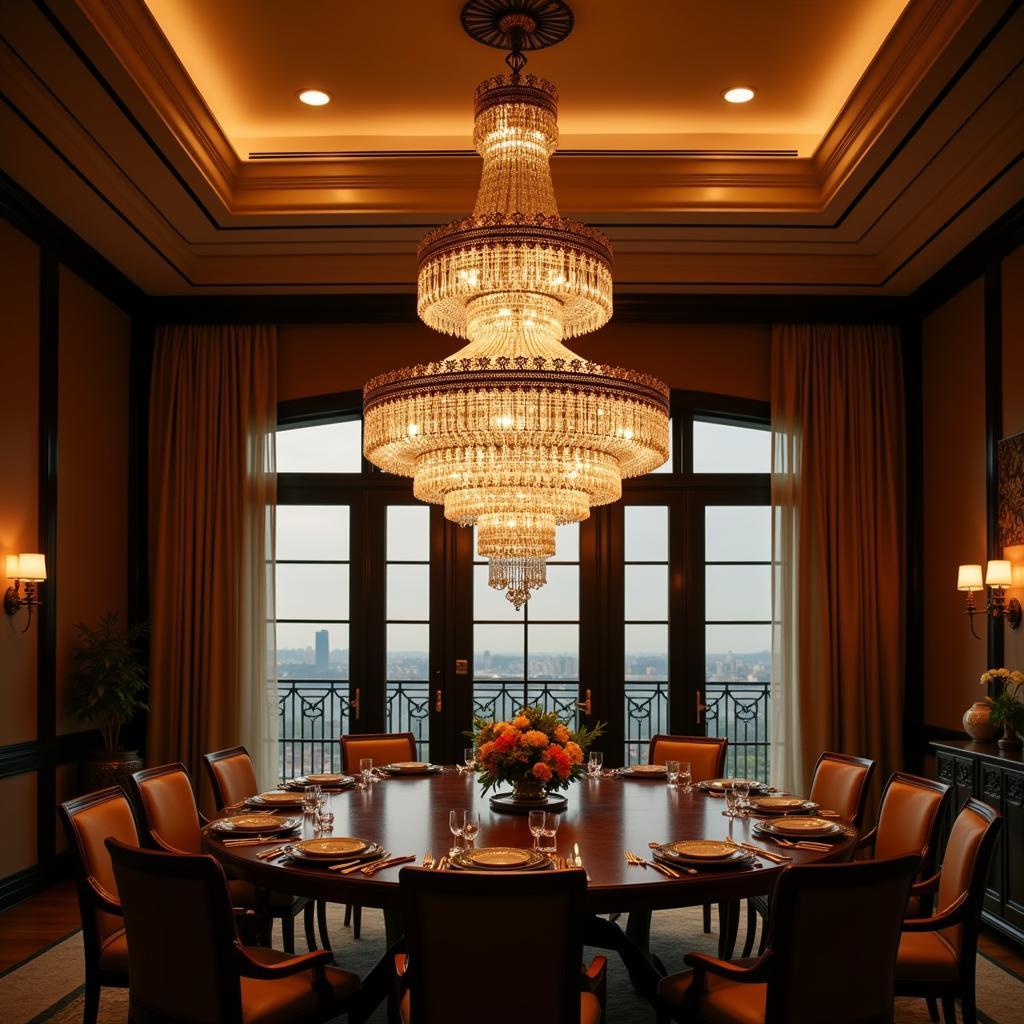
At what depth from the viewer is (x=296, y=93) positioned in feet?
18.6

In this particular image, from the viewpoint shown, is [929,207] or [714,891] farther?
[929,207]

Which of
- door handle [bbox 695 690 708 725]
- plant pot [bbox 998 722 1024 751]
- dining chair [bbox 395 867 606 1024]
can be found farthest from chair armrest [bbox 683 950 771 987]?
door handle [bbox 695 690 708 725]

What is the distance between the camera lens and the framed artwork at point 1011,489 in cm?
574

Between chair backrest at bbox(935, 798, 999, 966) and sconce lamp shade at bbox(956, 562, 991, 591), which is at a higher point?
sconce lamp shade at bbox(956, 562, 991, 591)

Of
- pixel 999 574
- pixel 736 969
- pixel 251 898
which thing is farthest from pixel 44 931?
pixel 999 574

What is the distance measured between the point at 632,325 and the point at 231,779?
4.19 metres

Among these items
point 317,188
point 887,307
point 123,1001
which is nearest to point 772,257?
point 887,307

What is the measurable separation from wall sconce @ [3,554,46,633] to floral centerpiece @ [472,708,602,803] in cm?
280

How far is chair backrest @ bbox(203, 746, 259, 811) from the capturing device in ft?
15.8

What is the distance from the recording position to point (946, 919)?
337 cm

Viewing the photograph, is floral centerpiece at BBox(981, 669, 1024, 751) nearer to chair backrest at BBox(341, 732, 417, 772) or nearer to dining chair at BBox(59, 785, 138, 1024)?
chair backrest at BBox(341, 732, 417, 772)

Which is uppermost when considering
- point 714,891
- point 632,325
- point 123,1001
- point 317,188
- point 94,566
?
point 317,188

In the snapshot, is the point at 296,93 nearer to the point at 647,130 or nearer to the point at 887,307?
the point at 647,130

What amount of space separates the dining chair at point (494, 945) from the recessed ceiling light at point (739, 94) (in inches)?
172
